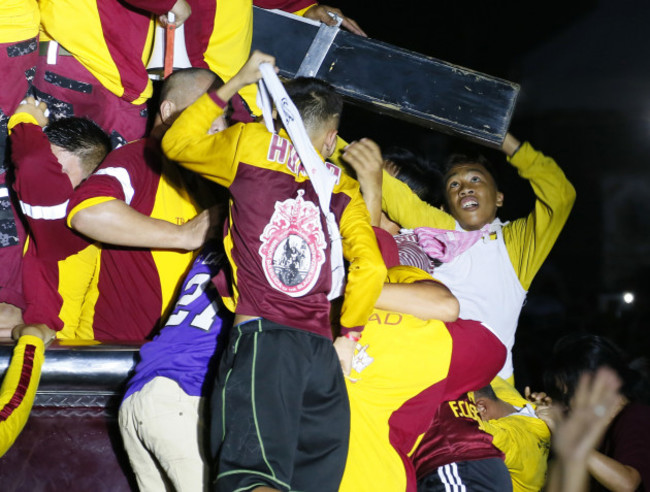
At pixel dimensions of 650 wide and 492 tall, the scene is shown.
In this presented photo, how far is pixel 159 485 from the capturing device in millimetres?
2412

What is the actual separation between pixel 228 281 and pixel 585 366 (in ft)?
6.25

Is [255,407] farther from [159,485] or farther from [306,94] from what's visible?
[306,94]

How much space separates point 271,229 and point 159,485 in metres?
0.91

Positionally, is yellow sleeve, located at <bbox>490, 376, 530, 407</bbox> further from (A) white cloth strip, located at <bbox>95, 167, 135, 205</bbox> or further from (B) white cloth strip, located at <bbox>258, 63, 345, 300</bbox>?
(A) white cloth strip, located at <bbox>95, 167, 135, 205</bbox>

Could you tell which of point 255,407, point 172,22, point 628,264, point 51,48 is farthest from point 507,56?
point 255,407

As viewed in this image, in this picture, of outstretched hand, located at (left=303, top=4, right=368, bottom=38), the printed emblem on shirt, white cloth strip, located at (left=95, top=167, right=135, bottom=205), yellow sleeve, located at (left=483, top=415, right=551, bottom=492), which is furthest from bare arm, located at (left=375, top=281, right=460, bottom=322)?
outstretched hand, located at (left=303, top=4, right=368, bottom=38)

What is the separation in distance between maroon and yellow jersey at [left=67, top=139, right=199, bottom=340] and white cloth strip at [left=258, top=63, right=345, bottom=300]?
73 centimetres

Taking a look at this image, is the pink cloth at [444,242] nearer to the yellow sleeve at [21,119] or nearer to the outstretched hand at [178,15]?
the outstretched hand at [178,15]

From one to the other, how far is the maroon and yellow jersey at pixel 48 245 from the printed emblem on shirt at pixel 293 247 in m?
0.99

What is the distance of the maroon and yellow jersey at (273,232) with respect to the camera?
2242mm

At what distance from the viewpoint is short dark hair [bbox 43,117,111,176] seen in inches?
119

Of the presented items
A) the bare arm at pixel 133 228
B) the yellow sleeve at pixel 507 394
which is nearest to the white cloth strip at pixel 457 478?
the yellow sleeve at pixel 507 394

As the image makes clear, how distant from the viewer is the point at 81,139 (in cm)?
304

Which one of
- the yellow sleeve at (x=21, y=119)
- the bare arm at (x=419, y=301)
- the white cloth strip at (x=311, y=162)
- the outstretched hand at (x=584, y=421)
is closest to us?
the outstretched hand at (x=584, y=421)
